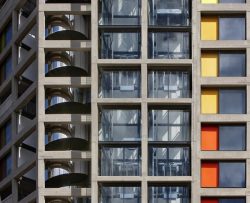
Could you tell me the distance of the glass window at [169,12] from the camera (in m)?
99.6

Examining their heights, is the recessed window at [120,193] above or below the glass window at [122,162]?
below

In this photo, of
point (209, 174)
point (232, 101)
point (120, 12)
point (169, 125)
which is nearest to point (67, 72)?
point (120, 12)

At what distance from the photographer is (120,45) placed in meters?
99.4

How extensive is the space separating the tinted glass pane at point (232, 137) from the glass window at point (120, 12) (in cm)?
892

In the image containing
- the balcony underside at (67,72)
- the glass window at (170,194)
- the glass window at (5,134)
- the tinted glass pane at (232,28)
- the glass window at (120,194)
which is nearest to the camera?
the glass window at (120,194)

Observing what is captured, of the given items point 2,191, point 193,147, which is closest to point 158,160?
point 193,147

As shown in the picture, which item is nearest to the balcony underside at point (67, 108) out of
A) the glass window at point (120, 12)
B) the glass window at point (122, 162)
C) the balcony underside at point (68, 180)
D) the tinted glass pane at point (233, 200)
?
the balcony underside at point (68, 180)

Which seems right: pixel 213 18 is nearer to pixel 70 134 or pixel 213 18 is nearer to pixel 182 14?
pixel 182 14

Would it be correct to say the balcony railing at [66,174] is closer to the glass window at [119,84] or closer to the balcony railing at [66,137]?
the balcony railing at [66,137]

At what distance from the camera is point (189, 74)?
9912cm

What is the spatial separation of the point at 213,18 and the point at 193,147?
9213mm

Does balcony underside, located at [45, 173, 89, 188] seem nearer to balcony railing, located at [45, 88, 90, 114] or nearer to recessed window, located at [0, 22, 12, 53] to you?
balcony railing, located at [45, 88, 90, 114]

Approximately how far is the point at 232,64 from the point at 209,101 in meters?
2.87

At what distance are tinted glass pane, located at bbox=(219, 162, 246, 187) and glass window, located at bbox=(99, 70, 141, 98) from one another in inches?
284
